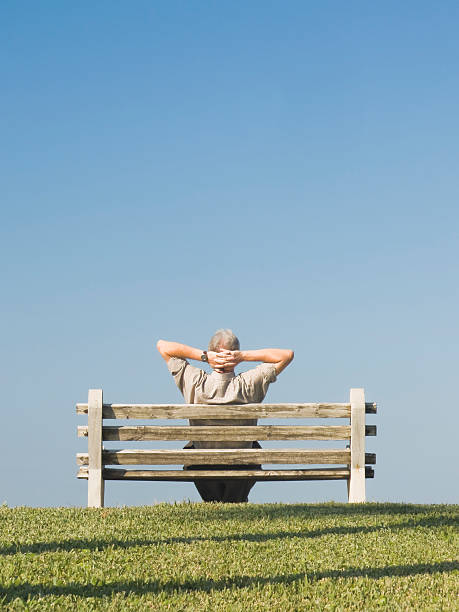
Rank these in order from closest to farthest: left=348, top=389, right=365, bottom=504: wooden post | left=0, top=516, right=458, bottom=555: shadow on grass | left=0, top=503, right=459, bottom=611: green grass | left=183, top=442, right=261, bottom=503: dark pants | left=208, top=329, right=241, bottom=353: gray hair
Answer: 1. left=0, top=503, right=459, bottom=611: green grass
2. left=0, top=516, right=458, bottom=555: shadow on grass
3. left=348, top=389, right=365, bottom=504: wooden post
4. left=183, top=442, right=261, bottom=503: dark pants
5. left=208, top=329, right=241, bottom=353: gray hair

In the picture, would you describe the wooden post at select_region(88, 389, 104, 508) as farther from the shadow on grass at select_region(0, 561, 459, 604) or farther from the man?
the shadow on grass at select_region(0, 561, 459, 604)

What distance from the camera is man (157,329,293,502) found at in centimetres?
1146

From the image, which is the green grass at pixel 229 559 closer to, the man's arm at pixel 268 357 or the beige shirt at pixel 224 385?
the beige shirt at pixel 224 385

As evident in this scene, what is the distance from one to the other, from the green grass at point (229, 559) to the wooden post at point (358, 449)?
4.42 feet

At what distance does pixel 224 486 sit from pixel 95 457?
2.01m

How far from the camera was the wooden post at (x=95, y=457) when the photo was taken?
35.8ft

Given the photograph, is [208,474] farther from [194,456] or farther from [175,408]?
[175,408]

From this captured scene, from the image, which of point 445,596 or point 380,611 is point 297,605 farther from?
point 445,596

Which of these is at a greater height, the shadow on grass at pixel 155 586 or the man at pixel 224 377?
the man at pixel 224 377

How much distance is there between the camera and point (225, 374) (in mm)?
11578

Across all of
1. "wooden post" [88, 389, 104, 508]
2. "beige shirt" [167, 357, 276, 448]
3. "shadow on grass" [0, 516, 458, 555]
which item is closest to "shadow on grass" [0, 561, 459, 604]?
"shadow on grass" [0, 516, 458, 555]

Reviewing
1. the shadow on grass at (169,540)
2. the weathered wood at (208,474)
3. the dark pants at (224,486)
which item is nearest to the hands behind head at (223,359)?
the dark pants at (224,486)

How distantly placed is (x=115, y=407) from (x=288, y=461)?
2609mm

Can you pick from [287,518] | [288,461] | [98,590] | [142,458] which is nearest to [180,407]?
[142,458]
